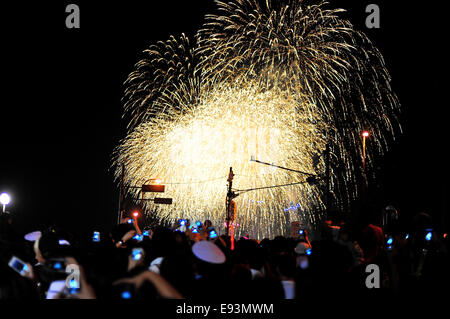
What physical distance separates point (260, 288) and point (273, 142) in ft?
82.9

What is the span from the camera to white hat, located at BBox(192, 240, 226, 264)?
21.2 feet

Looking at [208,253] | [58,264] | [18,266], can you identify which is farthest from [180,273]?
[18,266]

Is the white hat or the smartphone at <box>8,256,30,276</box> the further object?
the white hat

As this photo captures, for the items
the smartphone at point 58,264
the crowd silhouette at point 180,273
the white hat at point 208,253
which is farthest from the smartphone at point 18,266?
the white hat at point 208,253

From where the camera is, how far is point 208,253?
21.6 ft

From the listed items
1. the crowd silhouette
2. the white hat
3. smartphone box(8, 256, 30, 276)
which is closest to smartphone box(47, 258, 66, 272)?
the crowd silhouette

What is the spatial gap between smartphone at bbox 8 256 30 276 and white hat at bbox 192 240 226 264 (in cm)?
204

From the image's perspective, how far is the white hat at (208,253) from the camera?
6473mm

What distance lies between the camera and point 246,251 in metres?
8.40

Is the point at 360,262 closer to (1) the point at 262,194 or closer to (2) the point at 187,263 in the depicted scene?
(2) the point at 187,263

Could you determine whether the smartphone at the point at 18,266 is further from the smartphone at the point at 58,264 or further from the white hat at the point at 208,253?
the white hat at the point at 208,253

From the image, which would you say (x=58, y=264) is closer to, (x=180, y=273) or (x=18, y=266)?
(x=18, y=266)

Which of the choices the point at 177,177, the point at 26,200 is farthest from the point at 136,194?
the point at 26,200

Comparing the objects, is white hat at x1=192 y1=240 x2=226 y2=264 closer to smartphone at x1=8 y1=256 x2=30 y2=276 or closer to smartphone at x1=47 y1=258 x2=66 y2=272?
smartphone at x1=47 y1=258 x2=66 y2=272
